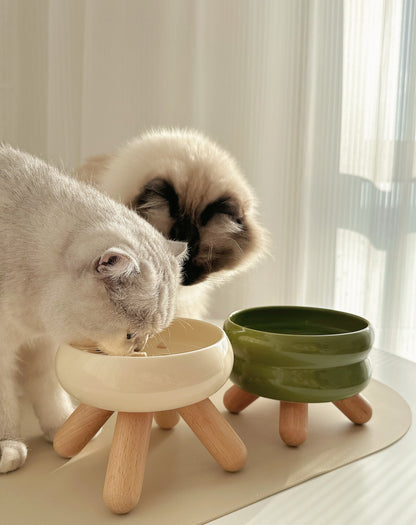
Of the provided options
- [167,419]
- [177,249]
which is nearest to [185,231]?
[177,249]

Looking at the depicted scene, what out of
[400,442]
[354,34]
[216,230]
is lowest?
[400,442]

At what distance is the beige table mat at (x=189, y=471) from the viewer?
2.25 ft

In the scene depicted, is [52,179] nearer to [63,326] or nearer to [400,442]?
[63,326]

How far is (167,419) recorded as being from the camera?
0.89m

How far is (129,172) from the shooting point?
1.26 meters

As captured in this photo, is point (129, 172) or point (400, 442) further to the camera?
point (129, 172)

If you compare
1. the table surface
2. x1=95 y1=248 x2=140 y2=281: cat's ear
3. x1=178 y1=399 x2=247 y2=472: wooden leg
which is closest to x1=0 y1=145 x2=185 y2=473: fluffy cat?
x1=95 y1=248 x2=140 y2=281: cat's ear

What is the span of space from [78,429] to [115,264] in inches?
10.2

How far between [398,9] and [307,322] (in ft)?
4.08

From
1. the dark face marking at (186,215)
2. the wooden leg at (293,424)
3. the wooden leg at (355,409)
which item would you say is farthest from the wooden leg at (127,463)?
the dark face marking at (186,215)

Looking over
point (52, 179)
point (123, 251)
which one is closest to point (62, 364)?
point (123, 251)

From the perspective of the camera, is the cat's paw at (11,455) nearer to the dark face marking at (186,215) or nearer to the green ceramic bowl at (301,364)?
the green ceramic bowl at (301,364)

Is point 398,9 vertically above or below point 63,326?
above

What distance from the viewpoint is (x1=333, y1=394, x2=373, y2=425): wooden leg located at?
90cm
